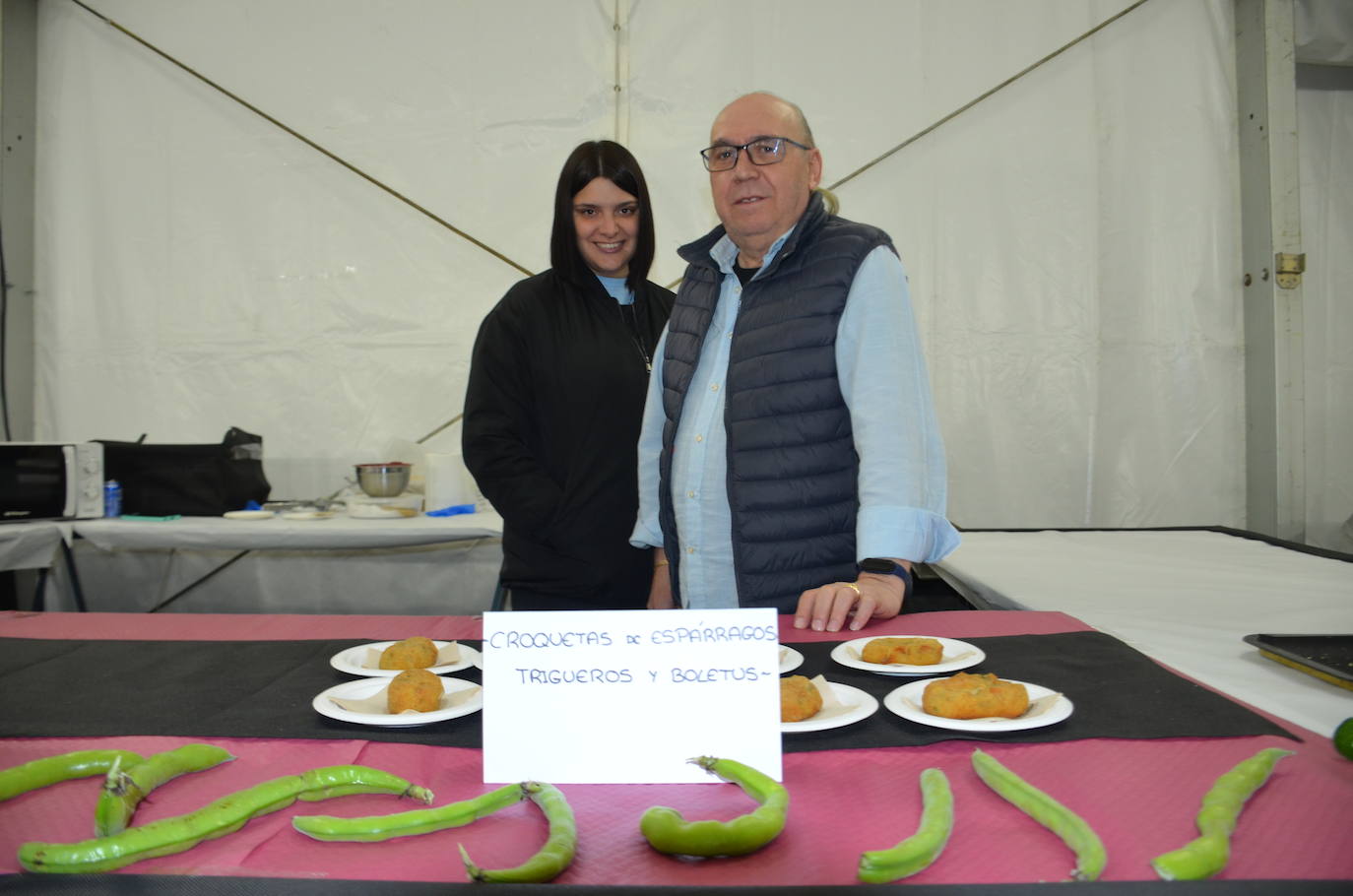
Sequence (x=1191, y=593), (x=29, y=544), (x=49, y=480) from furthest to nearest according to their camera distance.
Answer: (x=49, y=480), (x=29, y=544), (x=1191, y=593)

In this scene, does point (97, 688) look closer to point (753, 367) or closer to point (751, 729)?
point (751, 729)

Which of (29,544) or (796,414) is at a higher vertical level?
(796,414)

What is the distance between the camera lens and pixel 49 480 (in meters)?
2.57

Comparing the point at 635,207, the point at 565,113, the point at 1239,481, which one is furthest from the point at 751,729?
the point at 1239,481

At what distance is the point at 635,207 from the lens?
1.84 metres

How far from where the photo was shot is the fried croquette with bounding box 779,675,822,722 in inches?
31.5

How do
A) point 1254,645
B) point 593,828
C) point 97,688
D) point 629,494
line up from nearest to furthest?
point 593,828 < point 97,688 < point 1254,645 < point 629,494

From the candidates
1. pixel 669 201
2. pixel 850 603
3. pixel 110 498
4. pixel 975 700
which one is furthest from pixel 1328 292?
pixel 110 498

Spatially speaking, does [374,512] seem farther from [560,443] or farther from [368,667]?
[368,667]

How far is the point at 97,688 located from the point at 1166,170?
3.78m

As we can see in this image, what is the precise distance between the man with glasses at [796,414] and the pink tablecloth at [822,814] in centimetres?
51

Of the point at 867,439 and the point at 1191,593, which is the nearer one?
the point at 867,439

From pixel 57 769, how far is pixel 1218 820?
826mm

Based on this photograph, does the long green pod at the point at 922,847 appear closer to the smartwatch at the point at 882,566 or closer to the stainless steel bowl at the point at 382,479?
the smartwatch at the point at 882,566
